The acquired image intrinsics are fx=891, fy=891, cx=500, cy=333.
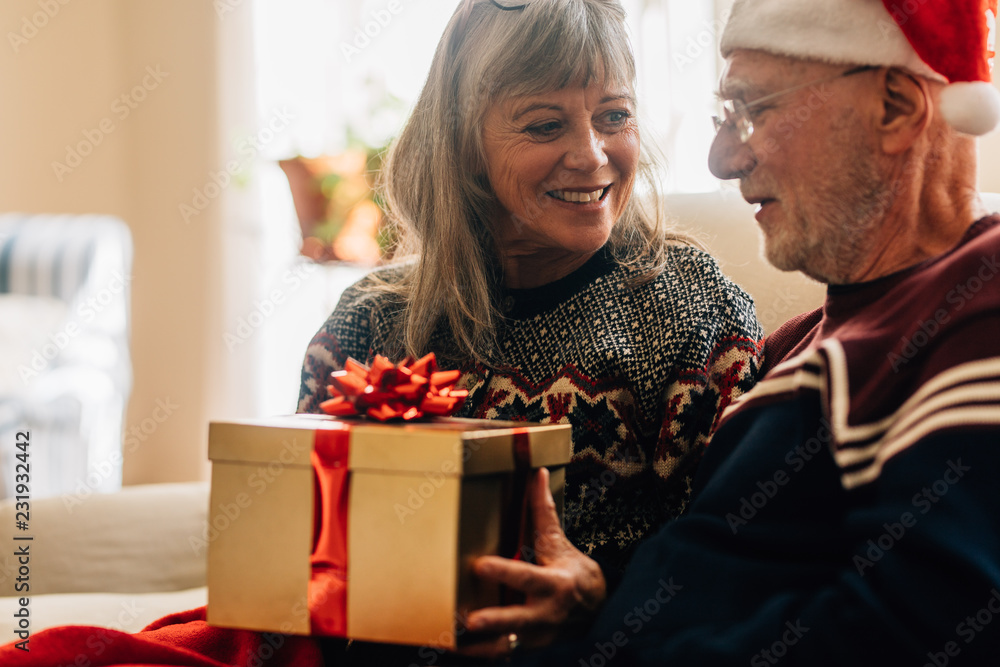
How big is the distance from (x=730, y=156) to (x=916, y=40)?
19cm

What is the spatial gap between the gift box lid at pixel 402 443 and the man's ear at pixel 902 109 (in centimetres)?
41

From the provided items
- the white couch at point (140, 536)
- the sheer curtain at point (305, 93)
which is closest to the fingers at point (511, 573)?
the white couch at point (140, 536)

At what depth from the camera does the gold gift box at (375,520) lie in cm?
77

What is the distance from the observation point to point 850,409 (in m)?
0.71

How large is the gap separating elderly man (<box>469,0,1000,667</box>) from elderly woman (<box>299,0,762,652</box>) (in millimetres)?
248

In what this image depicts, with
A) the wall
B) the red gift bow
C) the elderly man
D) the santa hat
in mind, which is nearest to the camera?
the elderly man

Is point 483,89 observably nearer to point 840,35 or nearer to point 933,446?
point 840,35

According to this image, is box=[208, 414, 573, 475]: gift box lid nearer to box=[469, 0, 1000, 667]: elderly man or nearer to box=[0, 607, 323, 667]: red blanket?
box=[469, 0, 1000, 667]: elderly man

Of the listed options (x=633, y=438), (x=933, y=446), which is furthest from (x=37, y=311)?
(x=933, y=446)

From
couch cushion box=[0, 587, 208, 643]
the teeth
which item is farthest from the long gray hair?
couch cushion box=[0, 587, 208, 643]

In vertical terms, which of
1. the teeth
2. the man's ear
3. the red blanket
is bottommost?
the red blanket

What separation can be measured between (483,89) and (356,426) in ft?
1.93

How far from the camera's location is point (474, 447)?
30.2 inches

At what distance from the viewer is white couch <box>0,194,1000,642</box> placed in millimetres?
1318
